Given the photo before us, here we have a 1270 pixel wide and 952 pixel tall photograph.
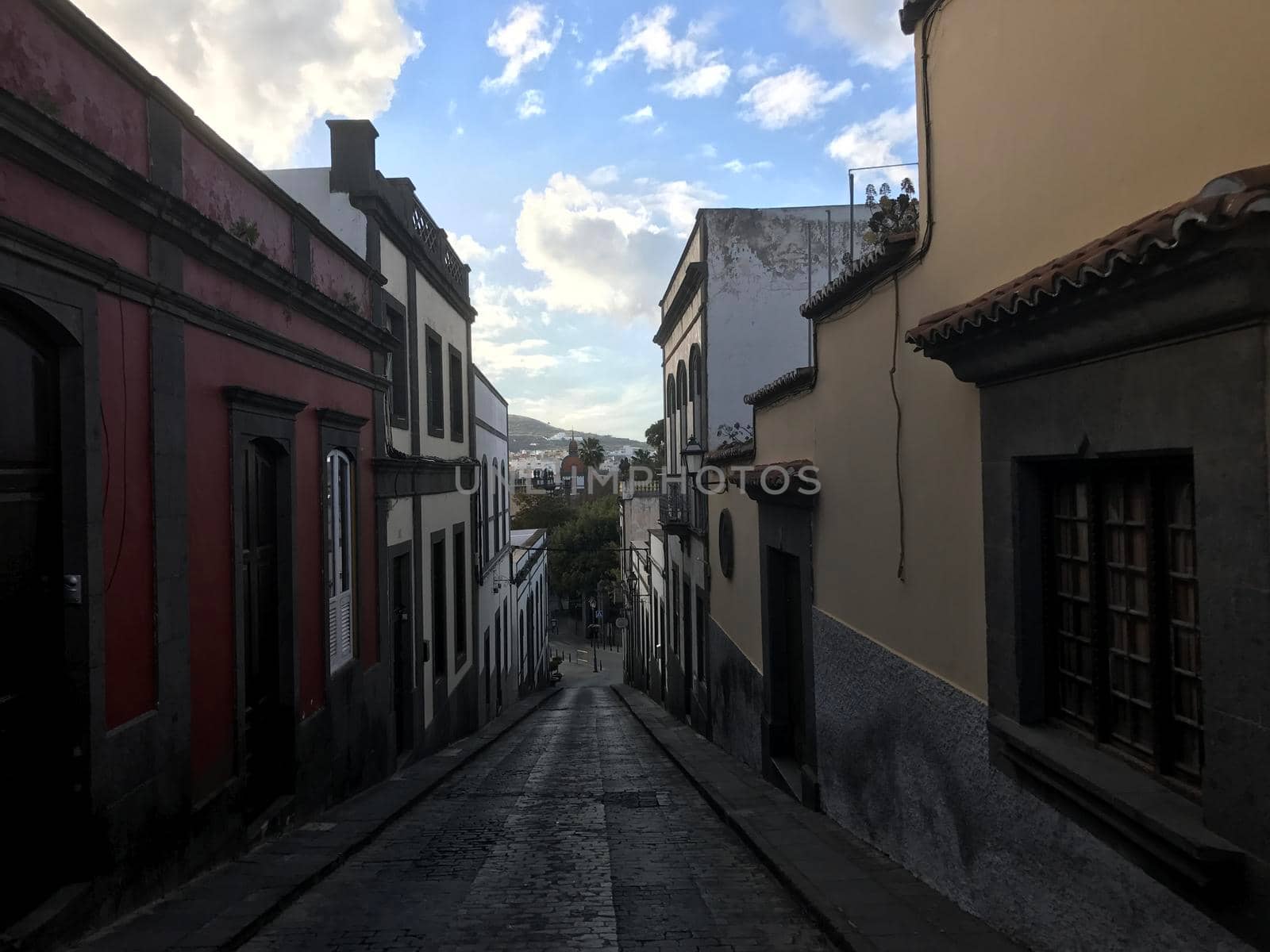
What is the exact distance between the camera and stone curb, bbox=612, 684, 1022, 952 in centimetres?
457

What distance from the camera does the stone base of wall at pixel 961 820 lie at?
142 inches

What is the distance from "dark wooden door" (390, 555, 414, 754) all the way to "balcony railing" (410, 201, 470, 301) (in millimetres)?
4827

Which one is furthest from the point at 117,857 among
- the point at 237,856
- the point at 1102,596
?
the point at 1102,596

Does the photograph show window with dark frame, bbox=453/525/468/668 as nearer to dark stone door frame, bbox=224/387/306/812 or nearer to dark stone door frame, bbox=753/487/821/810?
dark stone door frame, bbox=753/487/821/810

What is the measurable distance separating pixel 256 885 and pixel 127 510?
251 cm

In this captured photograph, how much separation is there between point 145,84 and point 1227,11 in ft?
18.5

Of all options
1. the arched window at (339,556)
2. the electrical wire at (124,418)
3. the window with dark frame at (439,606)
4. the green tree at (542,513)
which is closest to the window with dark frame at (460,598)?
the window with dark frame at (439,606)

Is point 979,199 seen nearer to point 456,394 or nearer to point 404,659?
point 404,659

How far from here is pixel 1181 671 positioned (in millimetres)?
3557

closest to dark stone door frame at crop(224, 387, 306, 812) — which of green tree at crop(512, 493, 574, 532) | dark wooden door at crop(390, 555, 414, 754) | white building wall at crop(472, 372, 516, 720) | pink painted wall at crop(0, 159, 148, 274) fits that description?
pink painted wall at crop(0, 159, 148, 274)

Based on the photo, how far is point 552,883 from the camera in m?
6.14

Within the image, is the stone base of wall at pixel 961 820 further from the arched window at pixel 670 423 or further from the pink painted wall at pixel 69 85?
the arched window at pixel 670 423

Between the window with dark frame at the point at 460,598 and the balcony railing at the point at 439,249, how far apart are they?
4327 millimetres

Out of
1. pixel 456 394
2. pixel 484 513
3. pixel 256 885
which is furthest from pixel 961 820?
pixel 484 513
